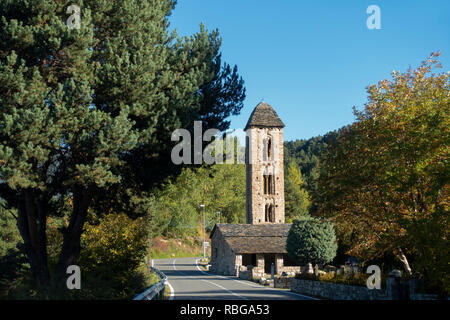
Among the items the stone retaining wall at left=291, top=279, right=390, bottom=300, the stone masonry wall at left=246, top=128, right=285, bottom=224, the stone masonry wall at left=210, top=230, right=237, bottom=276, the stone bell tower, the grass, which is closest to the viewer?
the stone retaining wall at left=291, top=279, right=390, bottom=300

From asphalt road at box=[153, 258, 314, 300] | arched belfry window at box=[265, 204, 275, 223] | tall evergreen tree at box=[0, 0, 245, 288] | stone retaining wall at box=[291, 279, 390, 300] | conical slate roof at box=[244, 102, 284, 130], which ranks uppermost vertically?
conical slate roof at box=[244, 102, 284, 130]

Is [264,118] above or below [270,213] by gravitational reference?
above

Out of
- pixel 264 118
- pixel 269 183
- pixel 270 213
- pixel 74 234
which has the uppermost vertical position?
pixel 264 118

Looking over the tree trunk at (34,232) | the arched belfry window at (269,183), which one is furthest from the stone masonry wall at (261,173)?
the tree trunk at (34,232)

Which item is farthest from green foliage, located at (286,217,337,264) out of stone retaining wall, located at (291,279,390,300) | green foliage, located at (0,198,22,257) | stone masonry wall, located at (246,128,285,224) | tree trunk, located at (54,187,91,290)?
green foliage, located at (0,198,22,257)

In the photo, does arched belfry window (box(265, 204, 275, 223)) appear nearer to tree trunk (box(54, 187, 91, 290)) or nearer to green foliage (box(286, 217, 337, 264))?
green foliage (box(286, 217, 337, 264))

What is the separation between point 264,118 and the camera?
187 feet

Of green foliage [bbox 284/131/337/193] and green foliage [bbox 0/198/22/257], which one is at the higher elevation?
green foliage [bbox 284/131/337/193]

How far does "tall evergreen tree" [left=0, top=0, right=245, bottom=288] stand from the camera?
13.8 metres

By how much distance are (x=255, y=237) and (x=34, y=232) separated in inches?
1301

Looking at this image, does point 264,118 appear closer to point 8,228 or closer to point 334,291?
point 8,228

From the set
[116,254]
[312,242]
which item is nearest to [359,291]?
[116,254]
